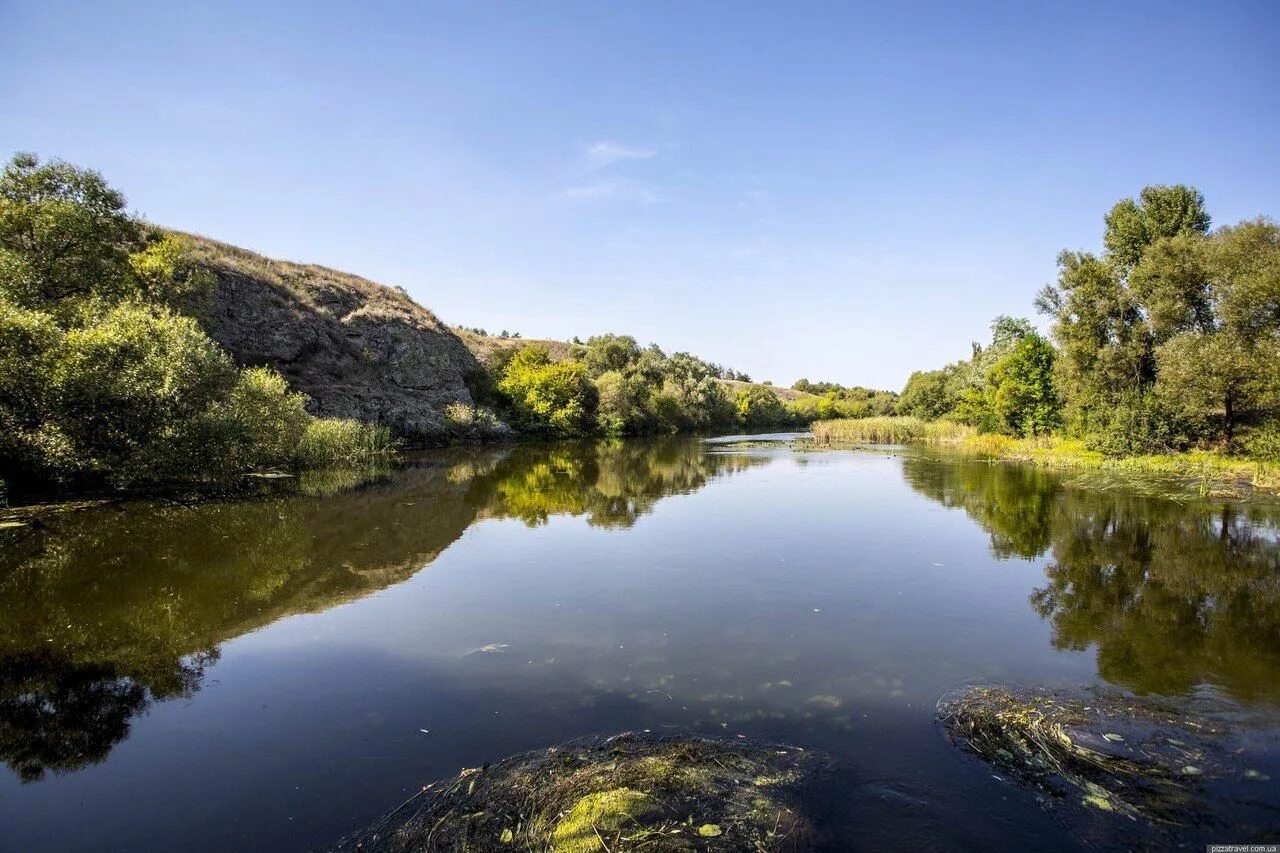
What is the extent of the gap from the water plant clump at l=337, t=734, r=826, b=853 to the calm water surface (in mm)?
323

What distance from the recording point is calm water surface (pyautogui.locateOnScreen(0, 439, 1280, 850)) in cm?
488

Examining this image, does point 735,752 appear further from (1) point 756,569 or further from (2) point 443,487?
(2) point 443,487

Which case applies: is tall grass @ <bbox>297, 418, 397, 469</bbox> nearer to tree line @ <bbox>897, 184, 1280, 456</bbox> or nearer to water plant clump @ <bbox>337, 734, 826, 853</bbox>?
water plant clump @ <bbox>337, 734, 826, 853</bbox>

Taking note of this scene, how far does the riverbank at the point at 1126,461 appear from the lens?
20.0 meters

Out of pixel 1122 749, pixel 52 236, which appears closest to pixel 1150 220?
pixel 1122 749

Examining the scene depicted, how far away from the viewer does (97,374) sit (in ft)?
52.5

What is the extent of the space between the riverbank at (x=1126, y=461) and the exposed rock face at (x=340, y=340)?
31016mm

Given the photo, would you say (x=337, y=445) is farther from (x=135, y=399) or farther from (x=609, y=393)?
(x=609, y=393)

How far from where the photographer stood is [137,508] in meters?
16.4

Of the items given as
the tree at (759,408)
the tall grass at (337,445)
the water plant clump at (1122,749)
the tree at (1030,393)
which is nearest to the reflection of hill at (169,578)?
the tall grass at (337,445)

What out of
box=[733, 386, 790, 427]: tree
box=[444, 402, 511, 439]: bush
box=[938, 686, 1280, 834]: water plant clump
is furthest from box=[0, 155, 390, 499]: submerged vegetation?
box=[733, 386, 790, 427]: tree

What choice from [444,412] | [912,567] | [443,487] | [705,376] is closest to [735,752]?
[912,567]

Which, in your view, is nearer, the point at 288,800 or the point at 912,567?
the point at 288,800

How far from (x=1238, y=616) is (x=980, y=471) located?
21.3 meters
